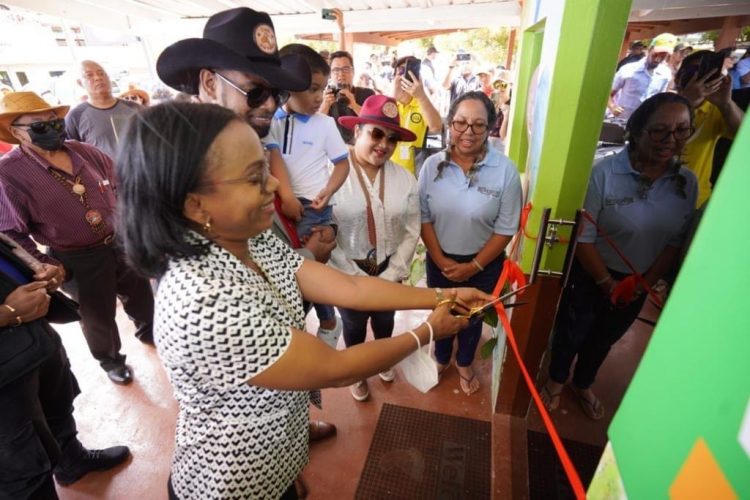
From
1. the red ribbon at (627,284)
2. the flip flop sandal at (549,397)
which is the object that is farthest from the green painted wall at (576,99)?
the flip flop sandal at (549,397)

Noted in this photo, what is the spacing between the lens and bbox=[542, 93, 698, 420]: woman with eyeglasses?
1.92 m

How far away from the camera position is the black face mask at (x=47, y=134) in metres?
2.23

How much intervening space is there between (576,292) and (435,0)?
607 cm

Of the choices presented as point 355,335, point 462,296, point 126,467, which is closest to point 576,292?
point 462,296

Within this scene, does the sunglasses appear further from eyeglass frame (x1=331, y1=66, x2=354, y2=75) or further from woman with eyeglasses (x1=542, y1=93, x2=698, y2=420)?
eyeglass frame (x1=331, y1=66, x2=354, y2=75)

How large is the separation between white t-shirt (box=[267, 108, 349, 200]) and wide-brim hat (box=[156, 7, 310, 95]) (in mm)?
496

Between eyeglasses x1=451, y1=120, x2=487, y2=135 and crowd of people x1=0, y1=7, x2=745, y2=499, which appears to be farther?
eyeglasses x1=451, y1=120, x2=487, y2=135

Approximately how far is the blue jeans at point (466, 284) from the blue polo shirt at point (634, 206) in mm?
658

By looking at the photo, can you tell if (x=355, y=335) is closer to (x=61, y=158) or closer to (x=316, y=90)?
(x=316, y=90)

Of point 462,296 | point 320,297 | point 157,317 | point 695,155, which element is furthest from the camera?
point 695,155

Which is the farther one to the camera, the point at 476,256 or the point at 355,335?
the point at 355,335

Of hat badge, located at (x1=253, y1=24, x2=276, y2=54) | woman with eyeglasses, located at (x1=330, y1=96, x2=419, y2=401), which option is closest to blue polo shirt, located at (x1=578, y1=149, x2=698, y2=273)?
woman with eyeglasses, located at (x1=330, y1=96, x2=419, y2=401)

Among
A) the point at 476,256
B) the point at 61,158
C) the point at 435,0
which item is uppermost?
the point at 435,0

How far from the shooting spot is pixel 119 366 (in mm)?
2994
